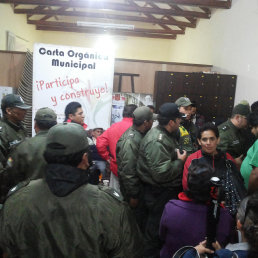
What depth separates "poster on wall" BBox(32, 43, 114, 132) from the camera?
4.71m

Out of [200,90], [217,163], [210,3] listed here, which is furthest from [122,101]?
[217,163]

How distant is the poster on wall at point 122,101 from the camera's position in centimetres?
527

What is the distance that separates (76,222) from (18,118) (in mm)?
1882

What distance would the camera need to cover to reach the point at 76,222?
1150 mm

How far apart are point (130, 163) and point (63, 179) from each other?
1.56 m

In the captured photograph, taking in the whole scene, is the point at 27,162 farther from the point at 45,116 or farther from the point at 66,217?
the point at 66,217

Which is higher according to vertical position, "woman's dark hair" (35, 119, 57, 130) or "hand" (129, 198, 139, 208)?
"woman's dark hair" (35, 119, 57, 130)

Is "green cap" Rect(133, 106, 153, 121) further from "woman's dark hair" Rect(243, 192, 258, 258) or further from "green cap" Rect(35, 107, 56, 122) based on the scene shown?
"woman's dark hair" Rect(243, 192, 258, 258)

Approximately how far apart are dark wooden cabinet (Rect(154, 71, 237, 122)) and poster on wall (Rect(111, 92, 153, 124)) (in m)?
0.46

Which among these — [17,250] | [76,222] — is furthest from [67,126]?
[17,250]

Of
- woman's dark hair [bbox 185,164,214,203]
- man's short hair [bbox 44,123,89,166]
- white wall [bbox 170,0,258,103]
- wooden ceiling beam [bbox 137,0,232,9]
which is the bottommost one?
woman's dark hair [bbox 185,164,214,203]

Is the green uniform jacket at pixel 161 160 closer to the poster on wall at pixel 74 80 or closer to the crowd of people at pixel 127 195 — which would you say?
the crowd of people at pixel 127 195

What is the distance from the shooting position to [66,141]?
1203 mm

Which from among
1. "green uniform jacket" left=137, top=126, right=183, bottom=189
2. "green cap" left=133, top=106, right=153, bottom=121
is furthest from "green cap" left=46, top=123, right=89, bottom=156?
"green cap" left=133, top=106, right=153, bottom=121
